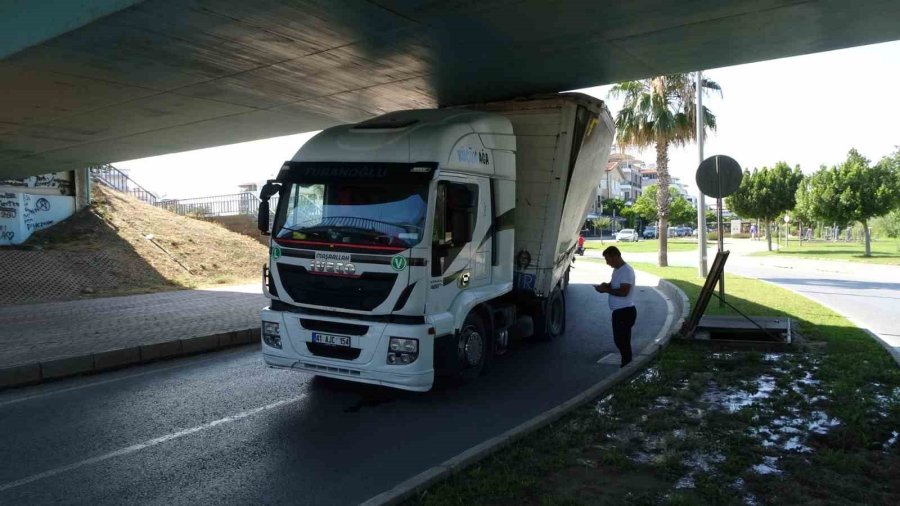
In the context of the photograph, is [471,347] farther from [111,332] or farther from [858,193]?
[858,193]

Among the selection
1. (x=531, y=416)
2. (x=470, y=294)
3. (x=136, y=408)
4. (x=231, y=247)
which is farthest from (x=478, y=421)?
(x=231, y=247)

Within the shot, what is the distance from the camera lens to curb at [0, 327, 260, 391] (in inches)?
305

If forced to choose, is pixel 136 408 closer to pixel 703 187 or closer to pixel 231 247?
pixel 703 187

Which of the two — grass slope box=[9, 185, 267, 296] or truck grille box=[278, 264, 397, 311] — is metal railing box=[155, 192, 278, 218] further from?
truck grille box=[278, 264, 397, 311]

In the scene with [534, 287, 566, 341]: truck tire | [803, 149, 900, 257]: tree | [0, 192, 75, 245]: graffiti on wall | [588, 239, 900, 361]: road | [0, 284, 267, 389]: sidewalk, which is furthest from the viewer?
[803, 149, 900, 257]: tree

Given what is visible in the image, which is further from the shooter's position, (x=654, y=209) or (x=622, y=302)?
(x=654, y=209)

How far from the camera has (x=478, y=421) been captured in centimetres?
630

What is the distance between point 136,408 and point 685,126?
23296 millimetres

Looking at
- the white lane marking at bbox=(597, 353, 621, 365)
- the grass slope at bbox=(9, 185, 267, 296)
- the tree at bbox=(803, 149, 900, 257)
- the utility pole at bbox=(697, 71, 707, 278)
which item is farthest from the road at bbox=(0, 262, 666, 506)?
the tree at bbox=(803, 149, 900, 257)

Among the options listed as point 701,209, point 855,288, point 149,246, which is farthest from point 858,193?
point 149,246

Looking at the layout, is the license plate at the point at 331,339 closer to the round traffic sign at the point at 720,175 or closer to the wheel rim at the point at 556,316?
the wheel rim at the point at 556,316

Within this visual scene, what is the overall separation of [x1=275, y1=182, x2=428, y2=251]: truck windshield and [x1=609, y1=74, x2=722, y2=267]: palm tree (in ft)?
68.6

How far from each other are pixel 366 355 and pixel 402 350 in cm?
38

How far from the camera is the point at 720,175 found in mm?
11336
